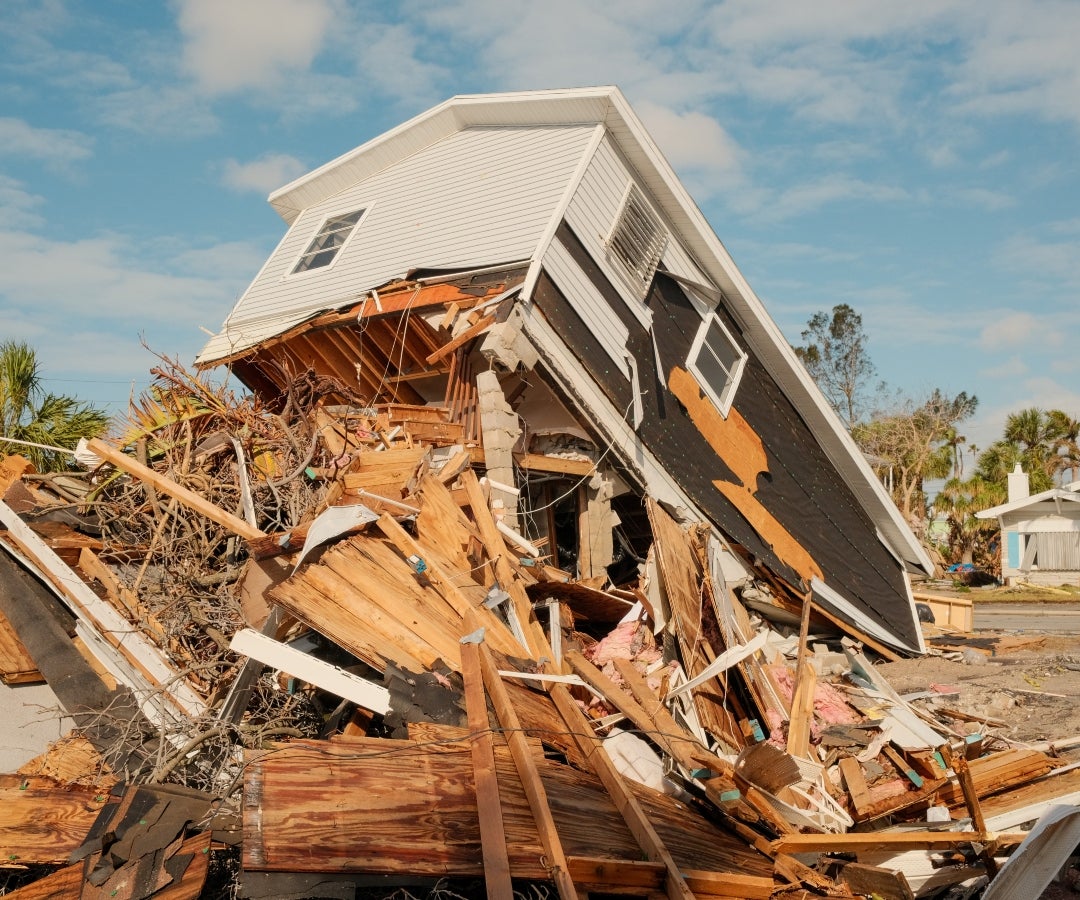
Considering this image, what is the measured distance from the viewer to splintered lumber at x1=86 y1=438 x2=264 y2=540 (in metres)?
8.46

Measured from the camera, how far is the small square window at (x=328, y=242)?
13545 millimetres

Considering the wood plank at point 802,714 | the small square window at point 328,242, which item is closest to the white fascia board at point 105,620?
the wood plank at point 802,714

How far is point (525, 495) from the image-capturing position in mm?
11680

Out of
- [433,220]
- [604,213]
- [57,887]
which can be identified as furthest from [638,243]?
[57,887]

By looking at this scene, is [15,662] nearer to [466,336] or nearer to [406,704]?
[406,704]

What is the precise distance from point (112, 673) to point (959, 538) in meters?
32.4

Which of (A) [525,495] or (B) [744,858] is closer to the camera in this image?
(B) [744,858]

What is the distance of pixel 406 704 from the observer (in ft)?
20.4

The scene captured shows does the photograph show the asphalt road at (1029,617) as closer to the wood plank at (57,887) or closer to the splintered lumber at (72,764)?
the splintered lumber at (72,764)

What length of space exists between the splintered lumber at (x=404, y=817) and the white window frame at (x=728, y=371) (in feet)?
24.3

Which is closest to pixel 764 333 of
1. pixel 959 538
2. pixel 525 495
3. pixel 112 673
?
pixel 525 495

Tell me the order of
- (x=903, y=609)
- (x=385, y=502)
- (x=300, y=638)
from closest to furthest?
1. (x=300, y=638)
2. (x=385, y=502)
3. (x=903, y=609)

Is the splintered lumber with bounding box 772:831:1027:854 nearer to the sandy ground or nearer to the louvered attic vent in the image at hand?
the sandy ground

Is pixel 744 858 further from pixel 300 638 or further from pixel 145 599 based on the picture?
pixel 145 599
